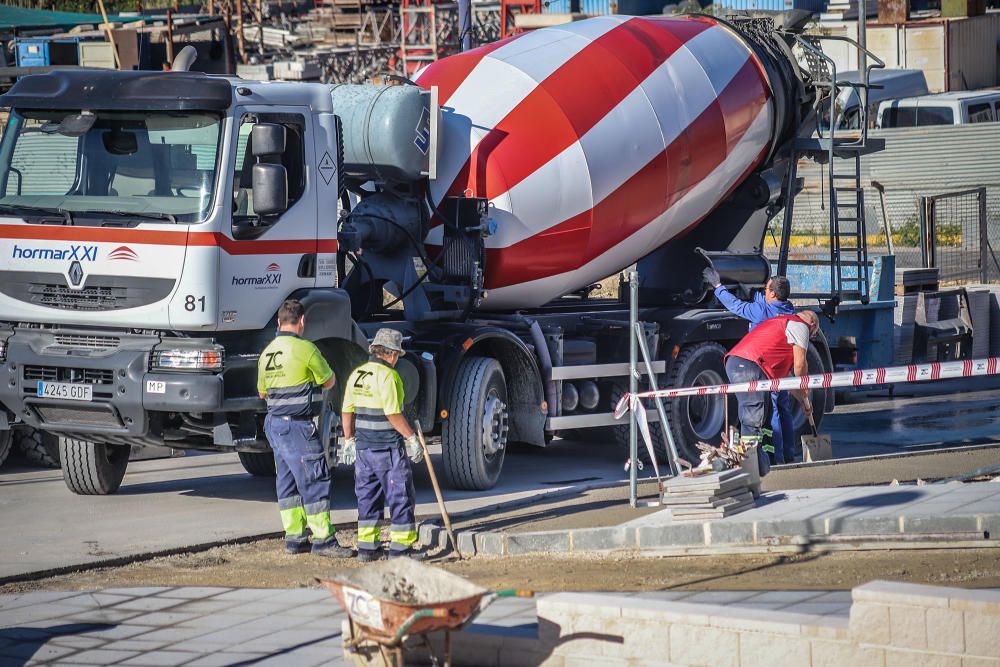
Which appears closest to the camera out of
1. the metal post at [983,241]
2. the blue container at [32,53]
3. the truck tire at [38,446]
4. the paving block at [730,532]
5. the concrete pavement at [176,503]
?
the paving block at [730,532]

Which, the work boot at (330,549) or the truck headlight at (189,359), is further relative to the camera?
the truck headlight at (189,359)

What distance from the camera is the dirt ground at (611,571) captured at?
7.56 m

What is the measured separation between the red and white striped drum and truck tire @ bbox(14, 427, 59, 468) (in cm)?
420

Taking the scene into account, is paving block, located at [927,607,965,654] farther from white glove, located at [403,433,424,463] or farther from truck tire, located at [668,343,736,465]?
truck tire, located at [668,343,736,465]

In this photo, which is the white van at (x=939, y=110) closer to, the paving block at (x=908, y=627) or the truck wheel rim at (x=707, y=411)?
the truck wheel rim at (x=707, y=411)

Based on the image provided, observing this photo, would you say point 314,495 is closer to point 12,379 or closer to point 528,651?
point 12,379

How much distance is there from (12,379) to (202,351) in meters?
1.56

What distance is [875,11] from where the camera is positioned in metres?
36.5

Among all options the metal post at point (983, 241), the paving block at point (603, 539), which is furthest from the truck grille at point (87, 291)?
the metal post at point (983, 241)

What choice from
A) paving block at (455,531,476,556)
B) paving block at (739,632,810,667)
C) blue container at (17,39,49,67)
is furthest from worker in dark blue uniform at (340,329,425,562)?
blue container at (17,39,49,67)

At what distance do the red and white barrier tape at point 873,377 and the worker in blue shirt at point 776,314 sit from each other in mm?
1145

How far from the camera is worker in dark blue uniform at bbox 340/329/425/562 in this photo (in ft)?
29.9

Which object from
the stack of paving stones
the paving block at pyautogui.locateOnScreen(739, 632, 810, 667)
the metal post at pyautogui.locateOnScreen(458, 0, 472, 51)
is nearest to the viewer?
the paving block at pyautogui.locateOnScreen(739, 632, 810, 667)

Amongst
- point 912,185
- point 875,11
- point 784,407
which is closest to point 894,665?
point 784,407
